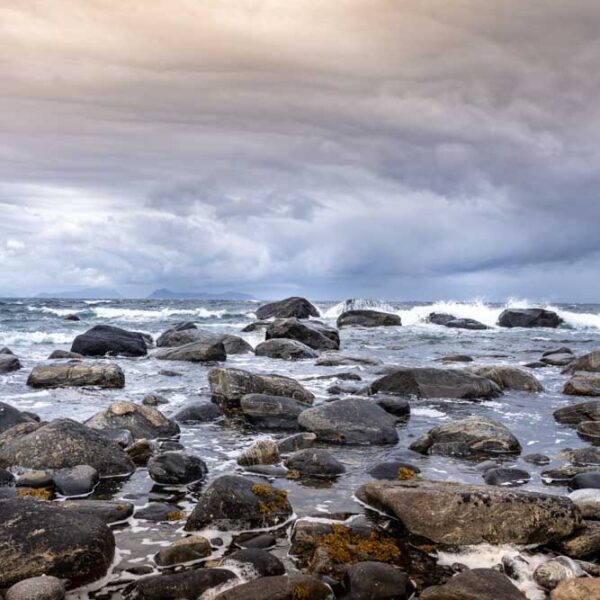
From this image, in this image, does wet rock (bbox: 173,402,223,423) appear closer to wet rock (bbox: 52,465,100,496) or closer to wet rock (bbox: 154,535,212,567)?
wet rock (bbox: 52,465,100,496)

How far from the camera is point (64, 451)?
29.8ft

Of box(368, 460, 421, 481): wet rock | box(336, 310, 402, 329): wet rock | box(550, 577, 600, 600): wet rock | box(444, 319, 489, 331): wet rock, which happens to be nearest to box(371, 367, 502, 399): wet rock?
box(368, 460, 421, 481): wet rock

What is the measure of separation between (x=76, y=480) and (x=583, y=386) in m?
13.9

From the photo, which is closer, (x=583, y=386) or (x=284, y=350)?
(x=583, y=386)

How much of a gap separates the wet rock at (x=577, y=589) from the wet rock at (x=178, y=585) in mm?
2803

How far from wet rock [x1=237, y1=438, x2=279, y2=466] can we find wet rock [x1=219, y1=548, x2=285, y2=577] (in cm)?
357

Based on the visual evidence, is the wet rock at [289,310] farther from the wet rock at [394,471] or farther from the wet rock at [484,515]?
the wet rock at [484,515]

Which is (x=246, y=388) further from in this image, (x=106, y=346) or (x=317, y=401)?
(x=106, y=346)

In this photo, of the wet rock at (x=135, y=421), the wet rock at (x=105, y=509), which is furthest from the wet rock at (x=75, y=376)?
the wet rock at (x=105, y=509)

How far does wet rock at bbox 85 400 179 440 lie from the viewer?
11086mm

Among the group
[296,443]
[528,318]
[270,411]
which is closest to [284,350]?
[270,411]

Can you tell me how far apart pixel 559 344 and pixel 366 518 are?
101 ft

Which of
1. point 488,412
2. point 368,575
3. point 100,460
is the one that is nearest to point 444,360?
point 488,412

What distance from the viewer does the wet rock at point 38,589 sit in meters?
5.01
